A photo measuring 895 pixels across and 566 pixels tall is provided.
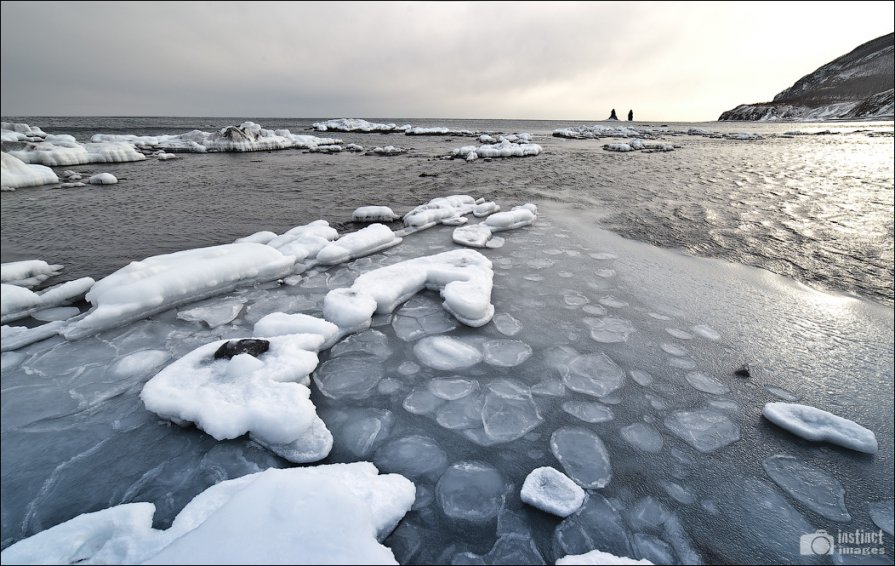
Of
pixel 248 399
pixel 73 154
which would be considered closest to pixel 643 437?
pixel 248 399

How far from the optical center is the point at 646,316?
106 inches

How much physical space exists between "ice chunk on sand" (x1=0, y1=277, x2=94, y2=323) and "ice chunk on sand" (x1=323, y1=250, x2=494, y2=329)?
2.21m

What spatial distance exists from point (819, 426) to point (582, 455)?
43.8 inches

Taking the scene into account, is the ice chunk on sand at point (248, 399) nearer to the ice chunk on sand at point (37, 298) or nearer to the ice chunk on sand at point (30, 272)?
the ice chunk on sand at point (37, 298)

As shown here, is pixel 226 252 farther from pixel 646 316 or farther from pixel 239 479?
pixel 646 316

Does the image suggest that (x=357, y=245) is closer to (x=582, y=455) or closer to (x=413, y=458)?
(x=413, y=458)

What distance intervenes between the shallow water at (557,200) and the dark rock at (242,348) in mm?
964

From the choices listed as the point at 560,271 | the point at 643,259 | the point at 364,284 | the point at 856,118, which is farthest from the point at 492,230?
the point at 856,118

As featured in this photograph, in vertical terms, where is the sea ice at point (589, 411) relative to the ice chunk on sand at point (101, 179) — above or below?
below

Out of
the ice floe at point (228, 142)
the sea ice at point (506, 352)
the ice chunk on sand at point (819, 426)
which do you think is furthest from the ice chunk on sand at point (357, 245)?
the ice floe at point (228, 142)

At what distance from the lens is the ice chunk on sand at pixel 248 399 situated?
1.59m

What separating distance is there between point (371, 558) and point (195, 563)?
42 cm
